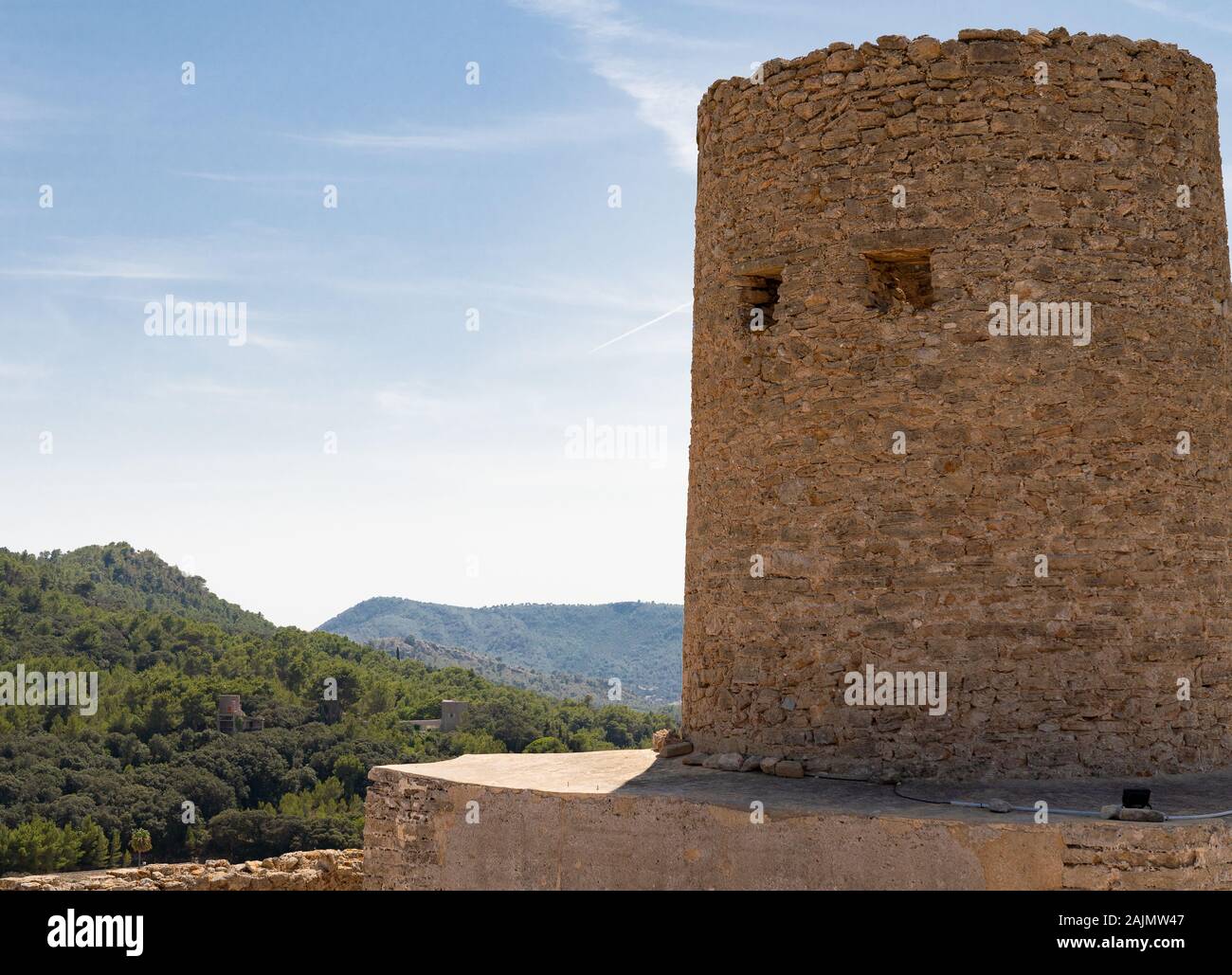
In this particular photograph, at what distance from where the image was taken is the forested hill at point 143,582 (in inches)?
3499

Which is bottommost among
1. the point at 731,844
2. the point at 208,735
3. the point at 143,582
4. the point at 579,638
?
the point at 579,638

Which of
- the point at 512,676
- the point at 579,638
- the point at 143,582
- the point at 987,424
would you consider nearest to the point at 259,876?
the point at 987,424

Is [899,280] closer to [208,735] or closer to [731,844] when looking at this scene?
[731,844]

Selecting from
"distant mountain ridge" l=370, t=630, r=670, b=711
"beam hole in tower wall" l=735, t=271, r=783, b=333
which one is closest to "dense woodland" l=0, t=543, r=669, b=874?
"beam hole in tower wall" l=735, t=271, r=783, b=333

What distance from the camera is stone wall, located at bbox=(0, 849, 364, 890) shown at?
30.6 ft

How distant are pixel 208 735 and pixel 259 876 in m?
40.7

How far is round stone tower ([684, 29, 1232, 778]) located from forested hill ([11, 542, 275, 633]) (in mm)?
80571

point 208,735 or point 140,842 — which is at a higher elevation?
point 208,735

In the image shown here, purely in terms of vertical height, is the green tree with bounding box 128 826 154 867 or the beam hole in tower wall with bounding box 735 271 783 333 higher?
the beam hole in tower wall with bounding box 735 271 783 333

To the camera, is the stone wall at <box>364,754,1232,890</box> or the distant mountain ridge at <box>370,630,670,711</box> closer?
the stone wall at <box>364,754,1232,890</box>

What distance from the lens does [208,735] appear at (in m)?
47.5

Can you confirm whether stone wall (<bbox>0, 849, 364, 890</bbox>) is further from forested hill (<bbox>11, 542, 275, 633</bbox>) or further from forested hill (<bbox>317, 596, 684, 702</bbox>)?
forested hill (<bbox>317, 596, 684, 702</bbox>)
